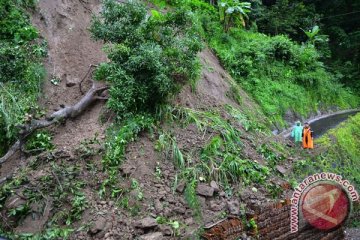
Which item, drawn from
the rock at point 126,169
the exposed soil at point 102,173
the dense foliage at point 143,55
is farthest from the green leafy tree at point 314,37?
the rock at point 126,169

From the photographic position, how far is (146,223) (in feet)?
22.2

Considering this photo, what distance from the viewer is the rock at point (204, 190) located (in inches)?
305

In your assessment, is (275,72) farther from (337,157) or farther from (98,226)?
(98,226)

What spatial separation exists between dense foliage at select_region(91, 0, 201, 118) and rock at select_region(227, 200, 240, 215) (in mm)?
2739

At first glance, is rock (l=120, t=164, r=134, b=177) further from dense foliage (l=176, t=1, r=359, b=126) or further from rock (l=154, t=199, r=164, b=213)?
dense foliage (l=176, t=1, r=359, b=126)

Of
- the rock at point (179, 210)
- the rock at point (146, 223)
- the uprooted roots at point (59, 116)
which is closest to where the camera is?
the rock at point (146, 223)

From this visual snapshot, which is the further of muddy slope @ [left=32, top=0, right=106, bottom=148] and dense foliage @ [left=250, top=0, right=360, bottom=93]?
dense foliage @ [left=250, top=0, right=360, bottom=93]

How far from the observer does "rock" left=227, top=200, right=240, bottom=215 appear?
7.57 metres

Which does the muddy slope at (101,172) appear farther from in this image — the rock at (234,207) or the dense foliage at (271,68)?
the dense foliage at (271,68)

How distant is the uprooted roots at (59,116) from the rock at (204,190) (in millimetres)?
3123

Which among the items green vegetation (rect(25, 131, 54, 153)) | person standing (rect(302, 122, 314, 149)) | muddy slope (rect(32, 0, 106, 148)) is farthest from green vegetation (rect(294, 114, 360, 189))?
green vegetation (rect(25, 131, 54, 153))

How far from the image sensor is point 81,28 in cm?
1148

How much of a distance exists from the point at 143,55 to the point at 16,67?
3.10 metres

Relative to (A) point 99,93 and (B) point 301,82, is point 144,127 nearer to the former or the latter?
(A) point 99,93
